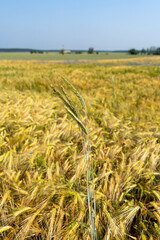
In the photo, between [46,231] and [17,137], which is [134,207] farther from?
[17,137]

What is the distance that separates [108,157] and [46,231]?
980 mm

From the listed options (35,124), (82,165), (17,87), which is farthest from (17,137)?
(17,87)

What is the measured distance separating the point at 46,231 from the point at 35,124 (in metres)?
1.66

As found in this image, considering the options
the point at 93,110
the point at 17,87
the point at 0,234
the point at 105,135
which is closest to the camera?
the point at 0,234

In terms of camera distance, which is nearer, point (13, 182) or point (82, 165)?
point (13, 182)

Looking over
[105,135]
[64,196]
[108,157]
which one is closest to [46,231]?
[64,196]

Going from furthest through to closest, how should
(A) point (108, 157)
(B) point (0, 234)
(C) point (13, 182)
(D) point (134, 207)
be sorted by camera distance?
(A) point (108, 157)
(C) point (13, 182)
(D) point (134, 207)
(B) point (0, 234)

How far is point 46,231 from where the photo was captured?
3.82ft

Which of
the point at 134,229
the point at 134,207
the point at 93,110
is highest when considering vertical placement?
the point at 93,110

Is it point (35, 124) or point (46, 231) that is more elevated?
point (35, 124)

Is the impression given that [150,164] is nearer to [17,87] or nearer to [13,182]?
[13,182]

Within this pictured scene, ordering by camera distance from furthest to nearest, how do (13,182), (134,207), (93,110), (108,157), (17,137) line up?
(93,110)
(17,137)
(108,157)
(13,182)
(134,207)

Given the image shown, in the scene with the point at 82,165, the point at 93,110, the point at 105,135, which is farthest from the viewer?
the point at 93,110

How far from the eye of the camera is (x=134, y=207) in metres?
1.24
